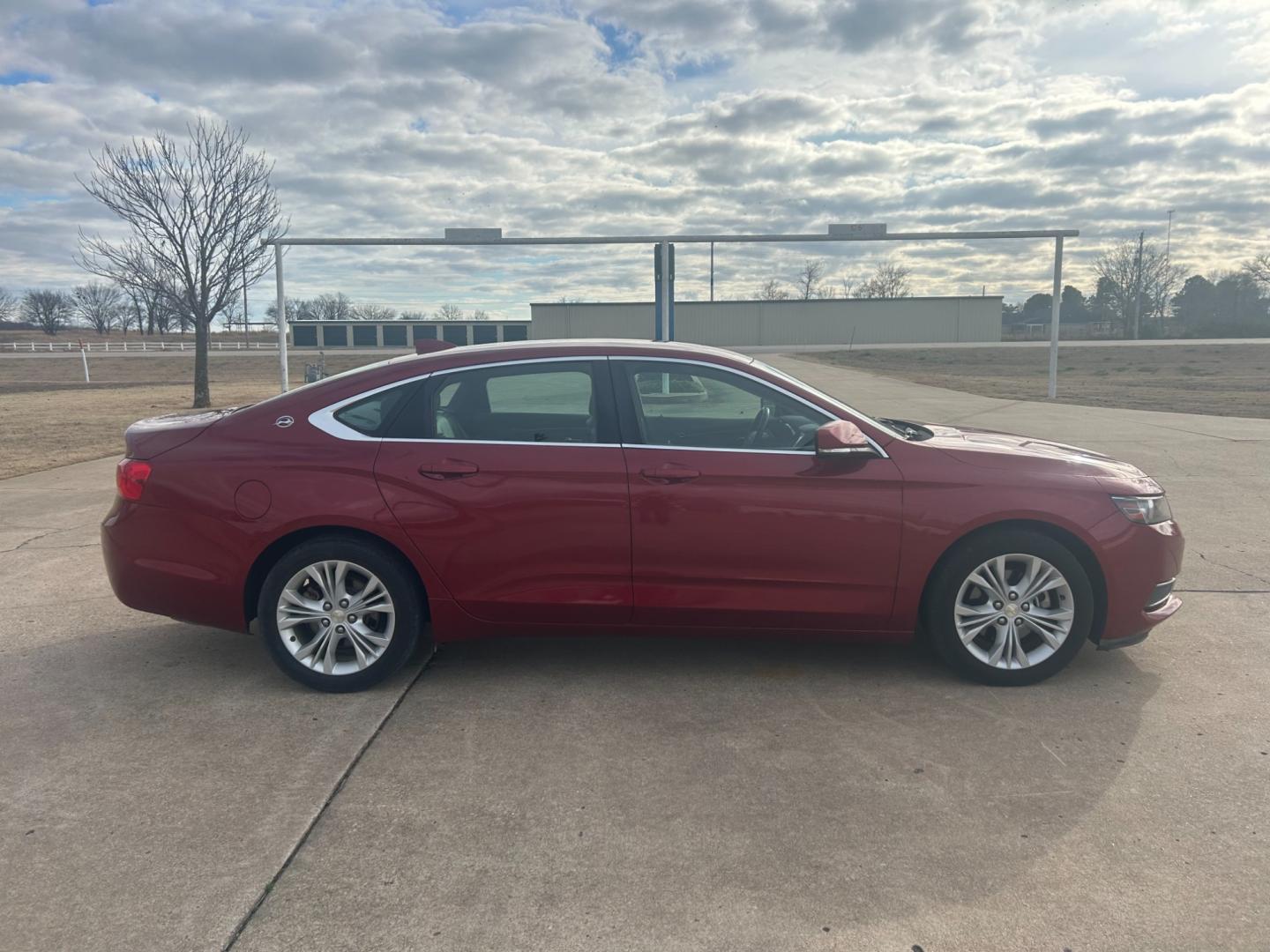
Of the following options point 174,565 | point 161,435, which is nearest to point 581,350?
point 161,435

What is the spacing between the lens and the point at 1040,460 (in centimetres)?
414

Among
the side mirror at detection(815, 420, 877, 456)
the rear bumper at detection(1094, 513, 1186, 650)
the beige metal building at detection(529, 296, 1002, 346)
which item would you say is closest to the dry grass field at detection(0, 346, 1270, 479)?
the side mirror at detection(815, 420, 877, 456)

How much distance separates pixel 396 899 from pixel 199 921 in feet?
1.75

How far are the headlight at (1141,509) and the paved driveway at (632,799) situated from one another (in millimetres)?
773

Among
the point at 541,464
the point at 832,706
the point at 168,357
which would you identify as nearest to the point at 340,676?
the point at 541,464

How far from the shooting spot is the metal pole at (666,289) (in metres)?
16.3

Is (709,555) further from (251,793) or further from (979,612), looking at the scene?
(251,793)

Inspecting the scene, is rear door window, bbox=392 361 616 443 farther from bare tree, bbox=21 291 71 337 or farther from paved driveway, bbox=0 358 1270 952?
bare tree, bbox=21 291 71 337

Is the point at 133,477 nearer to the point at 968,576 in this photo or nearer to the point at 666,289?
the point at 968,576

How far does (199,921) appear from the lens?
8.28 feet

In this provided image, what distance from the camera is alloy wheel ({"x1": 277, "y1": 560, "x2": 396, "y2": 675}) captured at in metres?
4.03

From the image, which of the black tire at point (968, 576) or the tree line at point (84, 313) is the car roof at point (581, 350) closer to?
the black tire at point (968, 576)

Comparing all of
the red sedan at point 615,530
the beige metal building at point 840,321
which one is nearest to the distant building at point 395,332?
the red sedan at point 615,530

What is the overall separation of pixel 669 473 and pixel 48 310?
111653 mm
